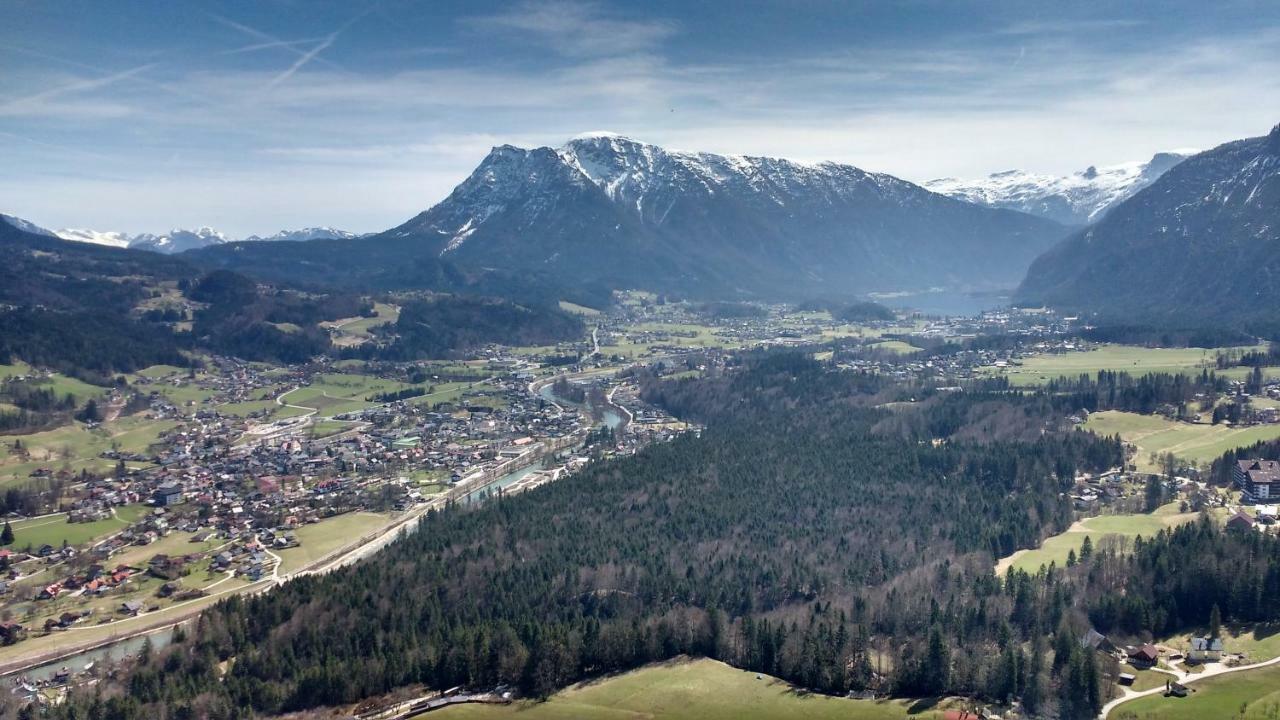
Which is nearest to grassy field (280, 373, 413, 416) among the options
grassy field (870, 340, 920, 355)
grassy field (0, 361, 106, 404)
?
grassy field (0, 361, 106, 404)

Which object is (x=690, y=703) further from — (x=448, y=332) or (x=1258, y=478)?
(x=448, y=332)

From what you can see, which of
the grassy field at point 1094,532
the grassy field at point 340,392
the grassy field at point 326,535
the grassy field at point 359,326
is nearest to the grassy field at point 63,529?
the grassy field at point 326,535

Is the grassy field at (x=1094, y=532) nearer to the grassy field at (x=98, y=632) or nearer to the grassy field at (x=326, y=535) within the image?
the grassy field at (x=326, y=535)

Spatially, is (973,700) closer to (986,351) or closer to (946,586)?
(946,586)

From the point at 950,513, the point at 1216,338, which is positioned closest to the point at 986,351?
the point at 1216,338

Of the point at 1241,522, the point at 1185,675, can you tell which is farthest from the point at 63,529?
the point at 1241,522

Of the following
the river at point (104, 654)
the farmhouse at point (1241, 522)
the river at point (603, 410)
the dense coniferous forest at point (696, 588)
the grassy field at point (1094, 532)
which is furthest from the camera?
the river at point (603, 410)
